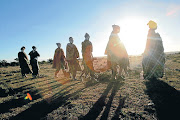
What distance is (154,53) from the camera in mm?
5934

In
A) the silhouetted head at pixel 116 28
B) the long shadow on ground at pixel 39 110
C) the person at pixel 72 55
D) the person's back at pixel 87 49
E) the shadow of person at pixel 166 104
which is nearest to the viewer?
the shadow of person at pixel 166 104

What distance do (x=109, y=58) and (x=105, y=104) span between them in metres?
3.24

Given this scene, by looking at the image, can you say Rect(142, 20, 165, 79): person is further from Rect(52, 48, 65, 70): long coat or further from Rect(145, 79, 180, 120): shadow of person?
Rect(52, 48, 65, 70): long coat

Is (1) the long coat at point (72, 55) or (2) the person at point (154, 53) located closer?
(2) the person at point (154, 53)

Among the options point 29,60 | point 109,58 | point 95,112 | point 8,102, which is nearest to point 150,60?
point 109,58

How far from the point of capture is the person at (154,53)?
5.86 meters

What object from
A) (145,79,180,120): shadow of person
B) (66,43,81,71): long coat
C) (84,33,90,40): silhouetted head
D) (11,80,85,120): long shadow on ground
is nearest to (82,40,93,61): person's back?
(84,33,90,40): silhouetted head

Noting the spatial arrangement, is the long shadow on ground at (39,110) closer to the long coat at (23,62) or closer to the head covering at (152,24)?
the head covering at (152,24)

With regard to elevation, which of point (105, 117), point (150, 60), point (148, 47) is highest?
point (148, 47)

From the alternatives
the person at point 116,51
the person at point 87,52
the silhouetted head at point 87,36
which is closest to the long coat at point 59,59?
the person at point 87,52

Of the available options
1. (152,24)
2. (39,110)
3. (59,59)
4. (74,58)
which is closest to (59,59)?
(59,59)

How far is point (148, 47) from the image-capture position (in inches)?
239

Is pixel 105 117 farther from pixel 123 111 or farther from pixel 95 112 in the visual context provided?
pixel 123 111

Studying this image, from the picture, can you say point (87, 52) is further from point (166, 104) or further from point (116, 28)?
point (166, 104)
